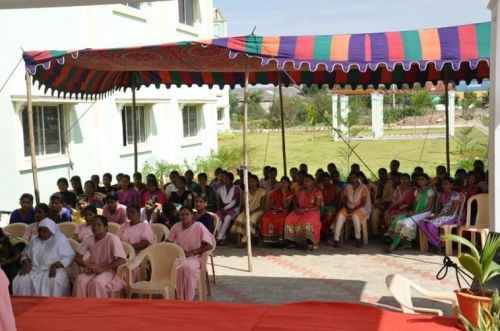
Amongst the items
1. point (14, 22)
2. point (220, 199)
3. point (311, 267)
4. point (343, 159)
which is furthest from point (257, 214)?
point (343, 159)

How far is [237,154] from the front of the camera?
60.3ft

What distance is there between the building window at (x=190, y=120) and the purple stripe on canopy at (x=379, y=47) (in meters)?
11.1

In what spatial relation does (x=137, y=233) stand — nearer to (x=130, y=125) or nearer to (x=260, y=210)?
(x=260, y=210)

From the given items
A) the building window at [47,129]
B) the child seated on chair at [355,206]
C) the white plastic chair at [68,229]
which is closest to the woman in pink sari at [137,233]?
the white plastic chair at [68,229]

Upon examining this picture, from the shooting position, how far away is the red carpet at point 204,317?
3666 mm

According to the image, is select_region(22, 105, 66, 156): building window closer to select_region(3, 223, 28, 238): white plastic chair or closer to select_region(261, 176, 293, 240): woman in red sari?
select_region(3, 223, 28, 238): white plastic chair

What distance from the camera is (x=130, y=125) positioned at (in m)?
14.4

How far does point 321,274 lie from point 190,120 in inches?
A: 462

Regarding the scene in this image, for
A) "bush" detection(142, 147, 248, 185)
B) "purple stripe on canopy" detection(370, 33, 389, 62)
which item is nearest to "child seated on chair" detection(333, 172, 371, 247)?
"purple stripe on canopy" detection(370, 33, 389, 62)

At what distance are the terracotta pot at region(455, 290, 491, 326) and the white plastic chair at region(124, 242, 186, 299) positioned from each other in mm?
2694

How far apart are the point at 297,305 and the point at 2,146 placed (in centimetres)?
751

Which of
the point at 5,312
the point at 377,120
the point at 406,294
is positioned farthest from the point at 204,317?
the point at 377,120

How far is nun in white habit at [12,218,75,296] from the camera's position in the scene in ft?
18.2

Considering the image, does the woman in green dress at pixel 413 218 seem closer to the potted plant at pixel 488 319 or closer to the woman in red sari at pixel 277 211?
the woman in red sari at pixel 277 211
